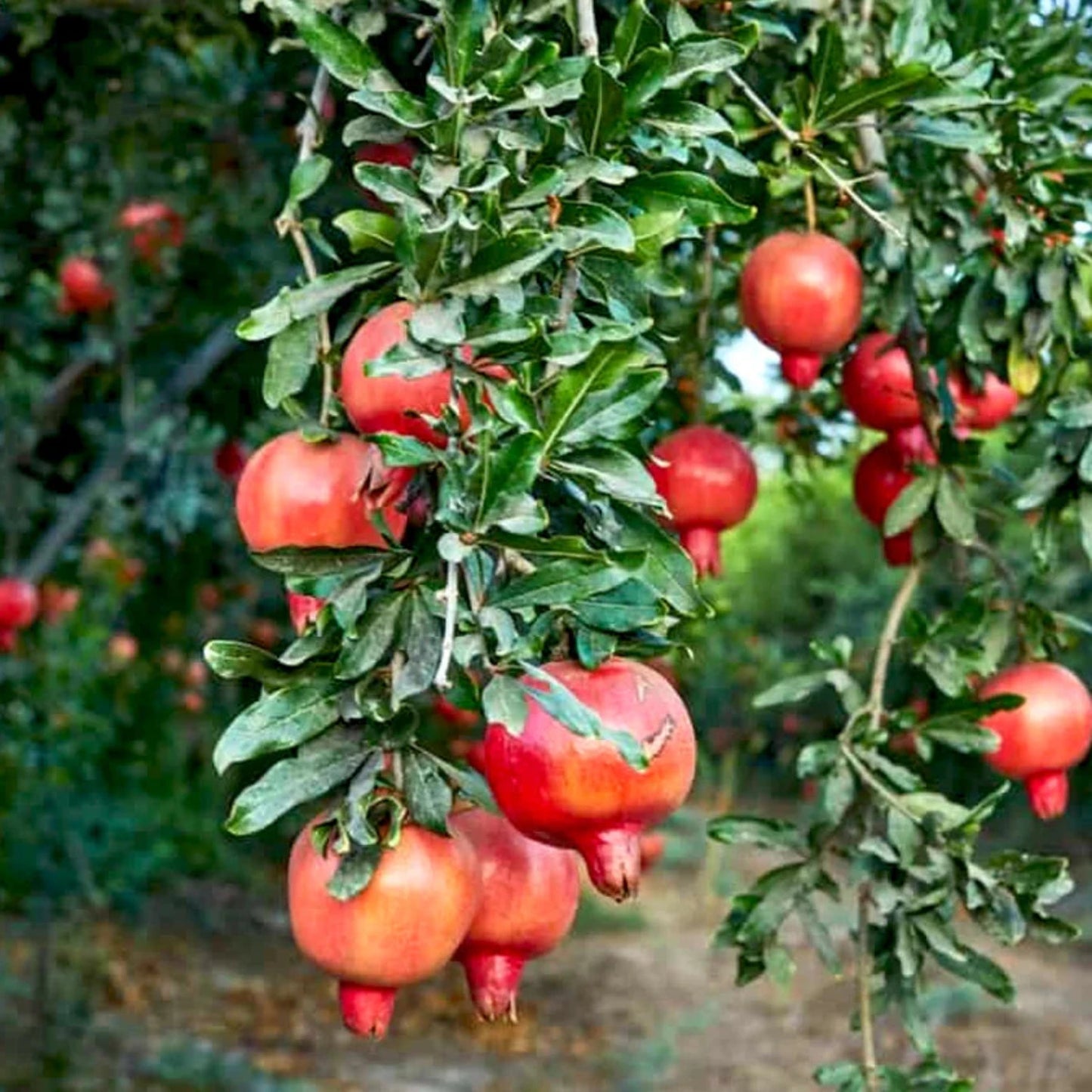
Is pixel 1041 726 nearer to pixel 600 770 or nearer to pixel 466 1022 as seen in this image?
pixel 600 770

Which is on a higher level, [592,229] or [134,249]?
[592,229]

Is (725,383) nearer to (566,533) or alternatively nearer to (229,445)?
(566,533)

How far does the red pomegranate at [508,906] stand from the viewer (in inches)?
32.3

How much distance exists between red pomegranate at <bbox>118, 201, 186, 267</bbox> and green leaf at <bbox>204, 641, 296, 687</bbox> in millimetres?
2502

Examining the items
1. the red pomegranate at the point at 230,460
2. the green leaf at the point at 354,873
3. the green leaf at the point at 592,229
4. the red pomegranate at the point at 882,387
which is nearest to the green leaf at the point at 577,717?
the green leaf at the point at 354,873

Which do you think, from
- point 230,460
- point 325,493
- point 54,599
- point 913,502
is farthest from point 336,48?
point 54,599

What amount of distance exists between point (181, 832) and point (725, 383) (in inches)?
206

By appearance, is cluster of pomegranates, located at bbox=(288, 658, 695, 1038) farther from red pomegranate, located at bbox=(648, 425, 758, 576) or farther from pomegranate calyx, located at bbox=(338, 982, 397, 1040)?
red pomegranate, located at bbox=(648, 425, 758, 576)

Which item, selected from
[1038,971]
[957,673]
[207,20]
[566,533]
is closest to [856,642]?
[1038,971]

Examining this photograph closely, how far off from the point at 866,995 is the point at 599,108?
0.62 m

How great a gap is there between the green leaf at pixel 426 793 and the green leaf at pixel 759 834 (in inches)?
20.4

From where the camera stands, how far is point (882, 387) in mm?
1358

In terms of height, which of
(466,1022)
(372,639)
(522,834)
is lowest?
(466,1022)

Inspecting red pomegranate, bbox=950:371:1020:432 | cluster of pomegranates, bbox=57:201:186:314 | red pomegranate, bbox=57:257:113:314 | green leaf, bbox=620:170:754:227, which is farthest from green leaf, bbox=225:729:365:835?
red pomegranate, bbox=57:257:113:314
